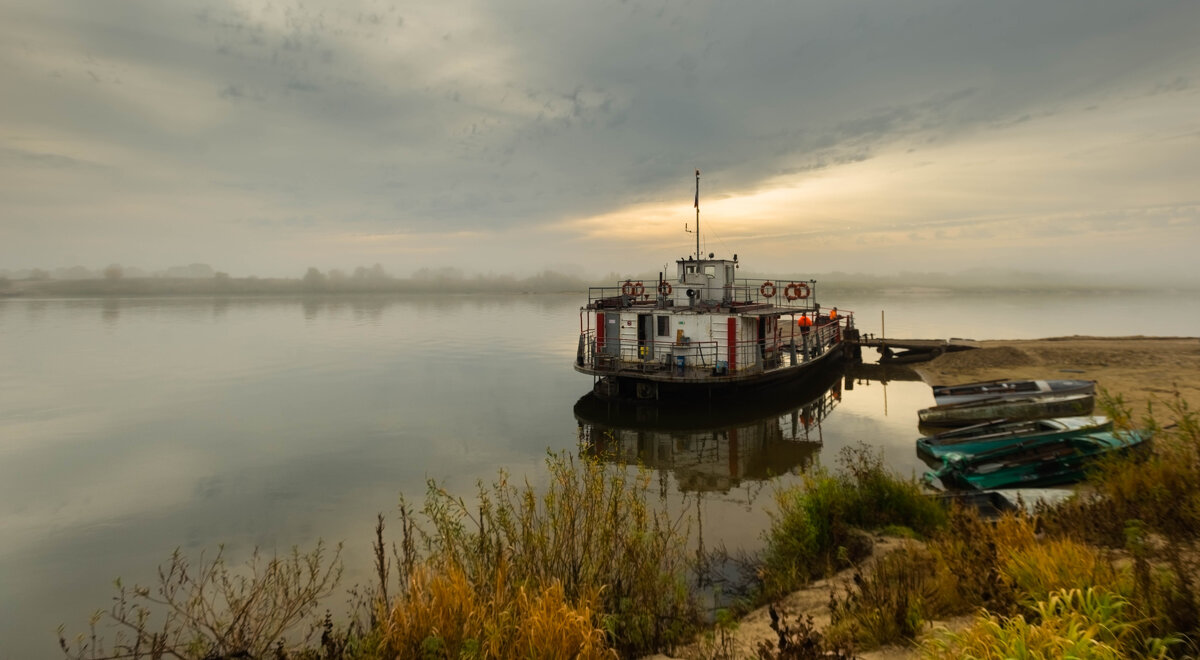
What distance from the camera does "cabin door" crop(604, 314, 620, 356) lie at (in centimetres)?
2514

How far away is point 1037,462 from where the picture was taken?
39.5 ft

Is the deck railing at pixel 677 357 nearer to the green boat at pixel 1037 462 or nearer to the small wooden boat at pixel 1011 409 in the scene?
the small wooden boat at pixel 1011 409

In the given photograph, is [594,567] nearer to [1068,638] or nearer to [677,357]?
[1068,638]

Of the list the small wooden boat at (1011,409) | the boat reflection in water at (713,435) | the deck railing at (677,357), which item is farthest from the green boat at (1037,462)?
the deck railing at (677,357)

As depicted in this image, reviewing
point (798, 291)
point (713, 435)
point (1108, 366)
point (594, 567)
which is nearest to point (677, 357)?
point (713, 435)

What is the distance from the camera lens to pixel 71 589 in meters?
10.7

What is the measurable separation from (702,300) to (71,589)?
933 inches

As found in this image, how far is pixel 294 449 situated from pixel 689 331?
16.3m

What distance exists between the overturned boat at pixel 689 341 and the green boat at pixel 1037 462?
935cm

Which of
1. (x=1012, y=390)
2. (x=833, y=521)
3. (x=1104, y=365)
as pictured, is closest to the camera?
(x=833, y=521)

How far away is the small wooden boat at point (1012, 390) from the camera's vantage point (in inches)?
805

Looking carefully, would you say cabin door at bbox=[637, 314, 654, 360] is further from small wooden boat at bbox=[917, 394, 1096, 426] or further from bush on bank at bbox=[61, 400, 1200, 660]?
bush on bank at bbox=[61, 400, 1200, 660]

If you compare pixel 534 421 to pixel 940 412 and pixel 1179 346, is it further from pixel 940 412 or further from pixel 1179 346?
pixel 1179 346

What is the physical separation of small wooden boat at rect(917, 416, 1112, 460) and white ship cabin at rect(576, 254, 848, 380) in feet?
24.6
